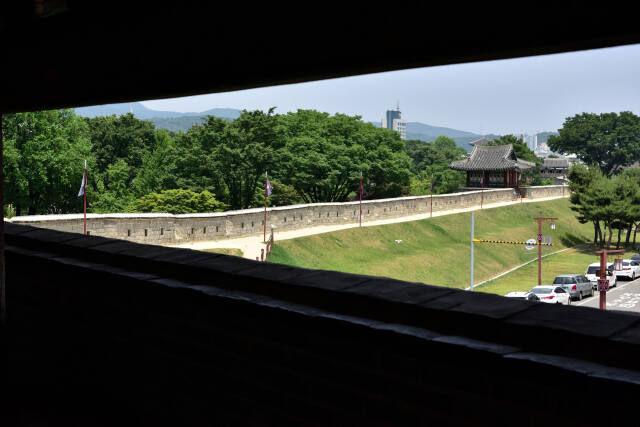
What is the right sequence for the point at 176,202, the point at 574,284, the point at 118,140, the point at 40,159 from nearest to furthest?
the point at 574,284
the point at 40,159
the point at 176,202
the point at 118,140

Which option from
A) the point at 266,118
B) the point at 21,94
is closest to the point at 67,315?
the point at 21,94

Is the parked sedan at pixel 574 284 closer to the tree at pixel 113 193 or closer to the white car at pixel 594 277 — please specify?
the white car at pixel 594 277

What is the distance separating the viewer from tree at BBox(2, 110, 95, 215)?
29.3 m

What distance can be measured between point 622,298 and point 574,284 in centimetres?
496

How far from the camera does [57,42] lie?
8.85 feet

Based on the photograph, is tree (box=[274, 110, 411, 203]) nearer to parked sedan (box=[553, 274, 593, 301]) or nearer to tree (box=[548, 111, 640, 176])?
parked sedan (box=[553, 274, 593, 301])

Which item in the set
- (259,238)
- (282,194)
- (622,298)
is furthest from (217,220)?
(622,298)

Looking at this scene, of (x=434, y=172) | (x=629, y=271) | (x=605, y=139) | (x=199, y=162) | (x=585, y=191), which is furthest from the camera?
(x=605, y=139)

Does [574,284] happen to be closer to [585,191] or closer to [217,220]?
[217,220]

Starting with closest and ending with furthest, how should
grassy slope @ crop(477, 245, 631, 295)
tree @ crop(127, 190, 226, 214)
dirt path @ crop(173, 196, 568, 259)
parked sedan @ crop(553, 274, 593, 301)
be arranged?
dirt path @ crop(173, 196, 568, 259)
parked sedan @ crop(553, 274, 593, 301)
grassy slope @ crop(477, 245, 631, 295)
tree @ crop(127, 190, 226, 214)

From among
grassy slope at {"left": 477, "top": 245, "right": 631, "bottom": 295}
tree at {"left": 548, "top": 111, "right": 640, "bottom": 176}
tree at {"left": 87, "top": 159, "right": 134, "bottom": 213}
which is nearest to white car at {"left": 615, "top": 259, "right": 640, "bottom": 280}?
grassy slope at {"left": 477, "top": 245, "right": 631, "bottom": 295}

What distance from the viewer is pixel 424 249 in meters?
33.1

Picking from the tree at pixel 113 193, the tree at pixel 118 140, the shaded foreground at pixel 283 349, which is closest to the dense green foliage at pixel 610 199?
the tree at pixel 113 193

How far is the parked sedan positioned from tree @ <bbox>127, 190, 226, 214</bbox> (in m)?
19.1
